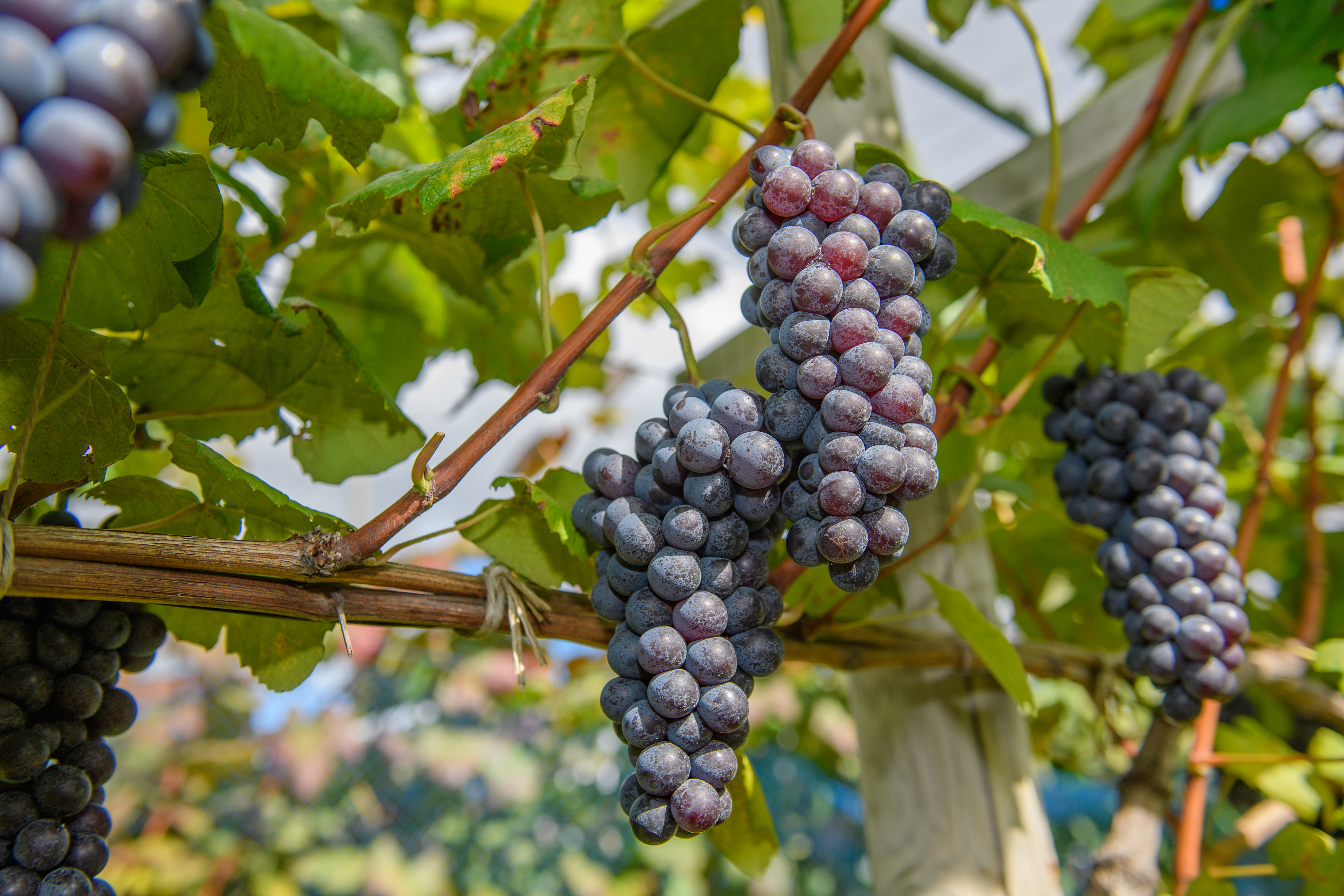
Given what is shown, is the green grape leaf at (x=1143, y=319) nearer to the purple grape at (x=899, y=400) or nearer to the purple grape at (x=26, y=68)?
the purple grape at (x=899, y=400)

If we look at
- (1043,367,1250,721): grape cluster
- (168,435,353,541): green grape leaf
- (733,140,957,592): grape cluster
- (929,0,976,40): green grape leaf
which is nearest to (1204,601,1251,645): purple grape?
(1043,367,1250,721): grape cluster

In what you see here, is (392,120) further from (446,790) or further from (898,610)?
(446,790)

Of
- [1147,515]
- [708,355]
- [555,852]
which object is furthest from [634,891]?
[1147,515]

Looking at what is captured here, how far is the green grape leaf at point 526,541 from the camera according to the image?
1.93ft

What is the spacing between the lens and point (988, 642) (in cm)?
67

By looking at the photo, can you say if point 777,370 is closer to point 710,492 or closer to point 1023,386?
point 710,492

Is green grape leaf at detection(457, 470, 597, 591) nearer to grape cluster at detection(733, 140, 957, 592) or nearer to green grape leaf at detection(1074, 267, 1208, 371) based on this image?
grape cluster at detection(733, 140, 957, 592)

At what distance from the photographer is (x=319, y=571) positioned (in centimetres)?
48

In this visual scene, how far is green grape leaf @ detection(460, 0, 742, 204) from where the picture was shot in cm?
67

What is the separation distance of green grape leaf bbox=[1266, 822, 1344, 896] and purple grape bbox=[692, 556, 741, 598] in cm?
76

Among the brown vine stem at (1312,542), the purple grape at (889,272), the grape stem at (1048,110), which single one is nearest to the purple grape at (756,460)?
the purple grape at (889,272)

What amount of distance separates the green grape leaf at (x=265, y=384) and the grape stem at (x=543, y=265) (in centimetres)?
16

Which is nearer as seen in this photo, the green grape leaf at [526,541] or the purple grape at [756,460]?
the purple grape at [756,460]

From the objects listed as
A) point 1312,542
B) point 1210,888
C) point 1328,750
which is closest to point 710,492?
point 1210,888
